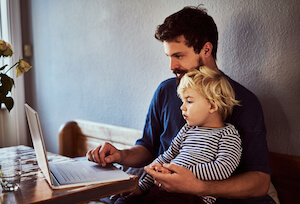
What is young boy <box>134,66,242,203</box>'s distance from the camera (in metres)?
1.26

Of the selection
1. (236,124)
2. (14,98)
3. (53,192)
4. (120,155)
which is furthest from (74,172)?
(14,98)

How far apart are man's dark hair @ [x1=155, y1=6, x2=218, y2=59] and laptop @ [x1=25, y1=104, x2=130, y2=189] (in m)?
0.67

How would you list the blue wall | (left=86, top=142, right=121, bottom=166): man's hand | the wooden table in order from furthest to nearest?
the blue wall
(left=86, top=142, right=121, bottom=166): man's hand
the wooden table

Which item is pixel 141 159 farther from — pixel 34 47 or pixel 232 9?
pixel 34 47

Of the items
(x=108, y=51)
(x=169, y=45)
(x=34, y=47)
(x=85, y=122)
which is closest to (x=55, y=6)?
(x=34, y=47)

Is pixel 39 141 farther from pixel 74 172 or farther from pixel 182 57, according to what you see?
pixel 182 57

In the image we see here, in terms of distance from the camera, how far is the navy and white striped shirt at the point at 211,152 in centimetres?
125

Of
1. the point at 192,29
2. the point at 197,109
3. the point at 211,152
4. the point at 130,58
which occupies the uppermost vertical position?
the point at 192,29

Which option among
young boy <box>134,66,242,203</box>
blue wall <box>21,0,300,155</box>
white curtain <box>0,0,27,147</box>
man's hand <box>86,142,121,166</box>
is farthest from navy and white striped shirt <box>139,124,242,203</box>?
white curtain <box>0,0,27,147</box>

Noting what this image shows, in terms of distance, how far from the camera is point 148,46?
7.11ft

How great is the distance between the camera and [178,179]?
1.20m

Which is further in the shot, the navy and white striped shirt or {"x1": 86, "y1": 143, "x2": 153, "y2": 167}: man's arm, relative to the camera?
{"x1": 86, "y1": 143, "x2": 153, "y2": 167}: man's arm

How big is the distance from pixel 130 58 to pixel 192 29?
0.80 meters

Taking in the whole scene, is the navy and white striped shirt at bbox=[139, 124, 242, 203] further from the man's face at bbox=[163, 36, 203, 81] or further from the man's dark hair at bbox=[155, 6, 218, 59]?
the man's dark hair at bbox=[155, 6, 218, 59]
